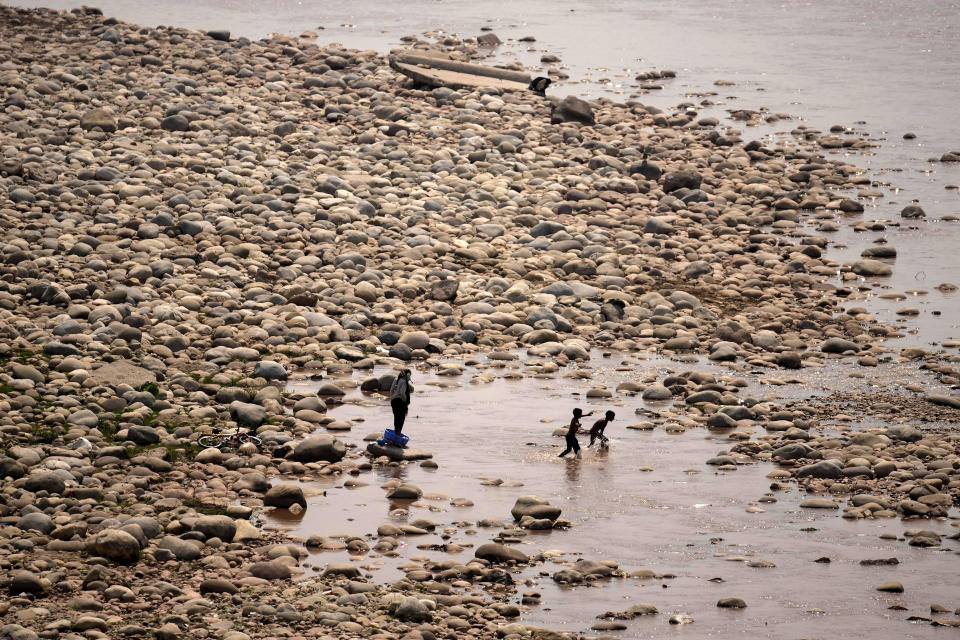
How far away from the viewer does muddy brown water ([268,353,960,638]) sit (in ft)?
38.9

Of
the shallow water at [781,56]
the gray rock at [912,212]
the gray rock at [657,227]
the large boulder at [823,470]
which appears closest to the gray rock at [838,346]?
the shallow water at [781,56]

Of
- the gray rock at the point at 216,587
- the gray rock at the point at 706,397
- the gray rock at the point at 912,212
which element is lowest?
the gray rock at the point at 216,587

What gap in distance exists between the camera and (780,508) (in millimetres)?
14117

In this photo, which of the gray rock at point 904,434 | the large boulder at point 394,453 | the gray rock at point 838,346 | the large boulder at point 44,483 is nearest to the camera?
the large boulder at point 44,483

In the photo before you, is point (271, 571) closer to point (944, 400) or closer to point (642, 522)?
point (642, 522)

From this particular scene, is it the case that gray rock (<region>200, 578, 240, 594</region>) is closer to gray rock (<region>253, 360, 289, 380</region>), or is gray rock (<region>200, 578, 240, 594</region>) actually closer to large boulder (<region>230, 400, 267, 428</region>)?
large boulder (<region>230, 400, 267, 428</region>)

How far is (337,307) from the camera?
1964 cm

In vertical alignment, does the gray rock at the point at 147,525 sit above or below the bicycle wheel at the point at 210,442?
below

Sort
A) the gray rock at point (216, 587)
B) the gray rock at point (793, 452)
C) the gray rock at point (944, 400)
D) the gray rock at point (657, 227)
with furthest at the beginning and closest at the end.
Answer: the gray rock at point (657, 227)
the gray rock at point (944, 400)
the gray rock at point (793, 452)
the gray rock at point (216, 587)

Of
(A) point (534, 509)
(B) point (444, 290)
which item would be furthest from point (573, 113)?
(A) point (534, 509)

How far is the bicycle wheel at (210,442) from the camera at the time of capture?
14878mm

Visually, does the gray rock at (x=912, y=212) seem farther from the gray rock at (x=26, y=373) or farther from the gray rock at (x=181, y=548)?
the gray rock at (x=181, y=548)

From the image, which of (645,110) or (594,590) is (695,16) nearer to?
(645,110)

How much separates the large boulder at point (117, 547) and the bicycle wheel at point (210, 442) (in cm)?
290
